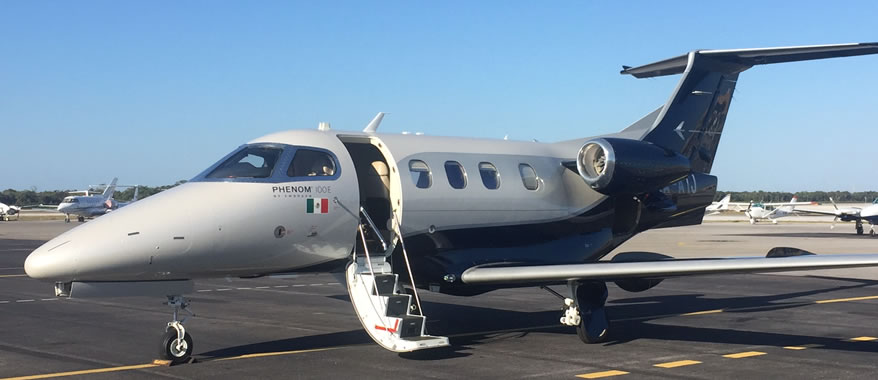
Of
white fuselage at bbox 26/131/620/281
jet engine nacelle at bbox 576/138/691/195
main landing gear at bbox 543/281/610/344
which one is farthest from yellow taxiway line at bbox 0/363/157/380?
jet engine nacelle at bbox 576/138/691/195

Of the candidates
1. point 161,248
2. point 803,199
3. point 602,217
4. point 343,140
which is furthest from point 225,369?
point 803,199

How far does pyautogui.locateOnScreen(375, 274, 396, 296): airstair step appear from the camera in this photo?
12316mm

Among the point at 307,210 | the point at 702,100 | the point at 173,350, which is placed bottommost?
the point at 173,350

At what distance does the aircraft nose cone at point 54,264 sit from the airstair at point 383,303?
12.3ft

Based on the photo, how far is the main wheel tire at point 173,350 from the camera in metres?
11.3

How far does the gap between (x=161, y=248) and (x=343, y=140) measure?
134 inches

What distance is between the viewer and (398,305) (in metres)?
11.9

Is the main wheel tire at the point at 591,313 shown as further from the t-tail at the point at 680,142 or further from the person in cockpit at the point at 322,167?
the person in cockpit at the point at 322,167

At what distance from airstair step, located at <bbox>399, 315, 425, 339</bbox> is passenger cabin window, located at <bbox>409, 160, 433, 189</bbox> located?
2.27 metres

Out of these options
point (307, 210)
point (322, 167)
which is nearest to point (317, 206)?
point (307, 210)

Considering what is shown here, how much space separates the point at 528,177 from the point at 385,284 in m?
3.71

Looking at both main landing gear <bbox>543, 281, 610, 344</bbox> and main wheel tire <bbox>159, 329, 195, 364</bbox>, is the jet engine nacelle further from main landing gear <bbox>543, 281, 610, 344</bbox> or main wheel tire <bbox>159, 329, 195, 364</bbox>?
main wheel tire <bbox>159, 329, 195, 364</bbox>

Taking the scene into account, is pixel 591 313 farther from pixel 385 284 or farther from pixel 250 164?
pixel 250 164

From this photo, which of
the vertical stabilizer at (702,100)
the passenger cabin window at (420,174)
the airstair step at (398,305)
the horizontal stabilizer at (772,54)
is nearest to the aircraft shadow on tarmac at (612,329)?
the airstair step at (398,305)
